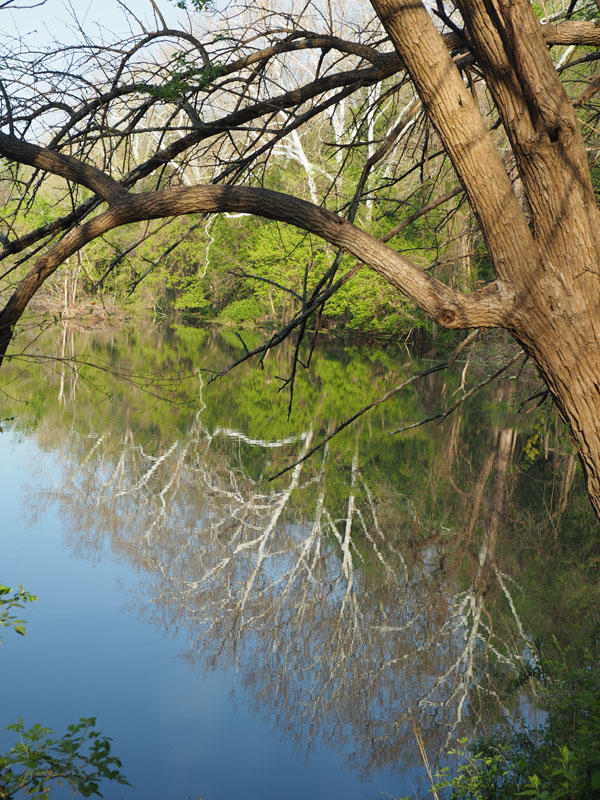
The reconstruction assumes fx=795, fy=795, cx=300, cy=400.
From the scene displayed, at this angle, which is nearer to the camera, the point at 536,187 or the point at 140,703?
the point at 536,187

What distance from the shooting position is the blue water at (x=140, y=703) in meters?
4.49

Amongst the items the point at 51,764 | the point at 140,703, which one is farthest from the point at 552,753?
the point at 140,703

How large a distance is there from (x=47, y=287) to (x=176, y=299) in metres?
7.61

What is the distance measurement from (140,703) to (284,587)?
1.95 metres

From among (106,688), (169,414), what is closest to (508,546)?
(106,688)

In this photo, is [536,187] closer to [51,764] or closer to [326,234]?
[326,234]

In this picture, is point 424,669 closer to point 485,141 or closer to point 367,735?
point 367,735

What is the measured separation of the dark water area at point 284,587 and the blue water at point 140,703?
0.05ft

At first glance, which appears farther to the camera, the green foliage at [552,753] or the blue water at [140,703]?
the blue water at [140,703]

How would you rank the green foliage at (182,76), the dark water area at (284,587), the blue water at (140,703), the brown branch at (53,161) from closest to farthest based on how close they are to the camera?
the brown branch at (53,161) → the green foliage at (182,76) → the blue water at (140,703) → the dark water area at (284,587)

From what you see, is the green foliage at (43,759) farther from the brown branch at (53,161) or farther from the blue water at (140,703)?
the brown branch at (53,161)

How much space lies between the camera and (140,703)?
207 inches

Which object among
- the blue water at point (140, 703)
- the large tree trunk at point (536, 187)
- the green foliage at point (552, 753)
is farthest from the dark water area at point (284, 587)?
the green foliage at point (552, 753)

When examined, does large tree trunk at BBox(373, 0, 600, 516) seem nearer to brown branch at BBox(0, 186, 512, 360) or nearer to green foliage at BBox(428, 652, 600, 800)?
brown branch at BBox(0, 186, 512, 360)
